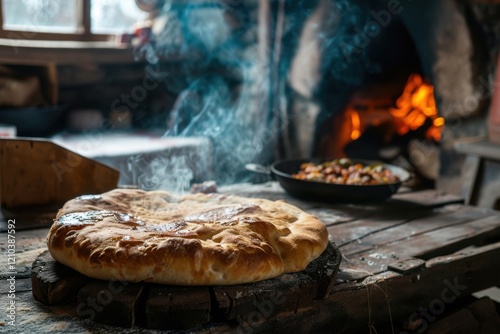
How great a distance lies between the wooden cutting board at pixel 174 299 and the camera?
1.66 meters

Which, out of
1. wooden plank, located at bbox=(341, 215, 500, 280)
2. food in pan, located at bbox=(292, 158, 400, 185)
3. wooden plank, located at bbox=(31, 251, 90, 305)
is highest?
food in pan, located at bbox=(292, 158, 400, 185)

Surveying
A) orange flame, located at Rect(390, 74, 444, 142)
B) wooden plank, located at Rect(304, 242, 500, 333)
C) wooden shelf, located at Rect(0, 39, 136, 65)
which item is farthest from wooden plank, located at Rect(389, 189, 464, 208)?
wooden shelf, located at Rect(0, 39, 136, 65)

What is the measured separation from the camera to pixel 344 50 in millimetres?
5676

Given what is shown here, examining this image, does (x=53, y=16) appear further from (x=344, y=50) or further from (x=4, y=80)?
(x=344, y=50)

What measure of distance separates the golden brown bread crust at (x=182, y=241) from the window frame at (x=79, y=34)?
377 centimetres

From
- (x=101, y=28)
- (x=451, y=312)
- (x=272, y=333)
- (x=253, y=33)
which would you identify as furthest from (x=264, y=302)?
(x=101, y=28)

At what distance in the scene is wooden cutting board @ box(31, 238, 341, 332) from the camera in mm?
1656

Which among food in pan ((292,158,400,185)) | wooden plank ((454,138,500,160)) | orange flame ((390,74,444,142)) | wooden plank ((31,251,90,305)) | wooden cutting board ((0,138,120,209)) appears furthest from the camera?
orange flame ((390,74,444,142))

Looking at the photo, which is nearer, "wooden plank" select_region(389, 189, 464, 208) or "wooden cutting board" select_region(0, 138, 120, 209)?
"wooden cutting board" select_region(0, 138, 120, 209)

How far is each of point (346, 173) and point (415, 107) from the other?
3261 millimetres

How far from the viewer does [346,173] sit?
3.33m

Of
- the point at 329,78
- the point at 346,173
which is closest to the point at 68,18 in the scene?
the point at 329,78

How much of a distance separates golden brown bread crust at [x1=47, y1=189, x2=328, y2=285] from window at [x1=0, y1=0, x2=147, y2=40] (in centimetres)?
383

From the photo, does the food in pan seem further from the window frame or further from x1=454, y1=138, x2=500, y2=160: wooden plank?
the window frame
